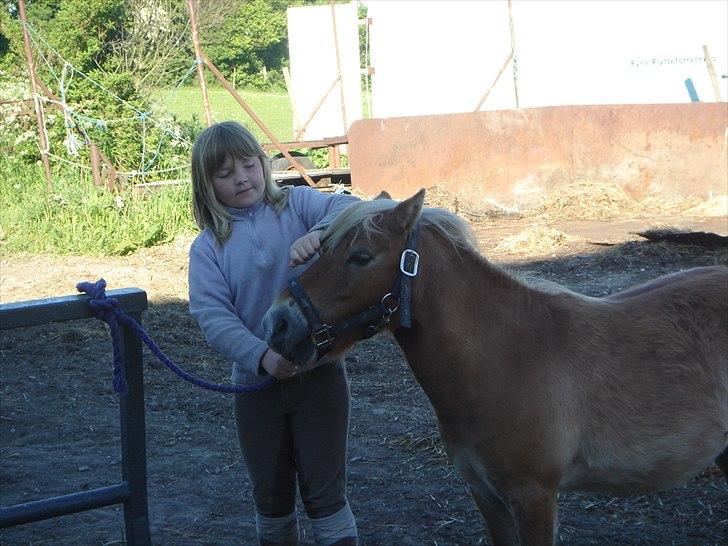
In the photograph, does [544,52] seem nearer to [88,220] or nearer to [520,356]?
[88,220]

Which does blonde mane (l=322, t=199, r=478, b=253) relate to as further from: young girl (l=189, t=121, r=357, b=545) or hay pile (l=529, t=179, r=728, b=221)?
hay pile (l=529, t=179, r=728, b=221)

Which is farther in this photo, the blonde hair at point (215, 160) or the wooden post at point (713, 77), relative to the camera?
the wooden post at point (713, 77)

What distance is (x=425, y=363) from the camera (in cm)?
256

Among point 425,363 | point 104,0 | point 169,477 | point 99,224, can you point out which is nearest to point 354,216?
point 425,363

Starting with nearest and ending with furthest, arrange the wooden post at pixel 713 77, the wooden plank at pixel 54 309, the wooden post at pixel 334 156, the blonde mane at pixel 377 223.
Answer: the wooden plank at pixel 54 309
the blonde mane at pixel 377 223
the wooden post at pixel 334 156
the wooden post at pixel 713 77

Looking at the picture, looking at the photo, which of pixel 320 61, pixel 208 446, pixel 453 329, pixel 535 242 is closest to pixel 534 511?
pixel 453 329

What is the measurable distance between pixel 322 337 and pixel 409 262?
1.11ft

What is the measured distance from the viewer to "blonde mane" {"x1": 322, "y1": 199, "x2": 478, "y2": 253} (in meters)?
2.44

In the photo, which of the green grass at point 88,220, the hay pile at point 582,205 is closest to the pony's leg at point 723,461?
the green grass at point 88,220

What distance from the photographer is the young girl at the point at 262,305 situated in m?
2.67

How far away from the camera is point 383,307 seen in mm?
2418

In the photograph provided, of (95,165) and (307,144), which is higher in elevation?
(307,144)

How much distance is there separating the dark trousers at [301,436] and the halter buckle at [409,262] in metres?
0.47

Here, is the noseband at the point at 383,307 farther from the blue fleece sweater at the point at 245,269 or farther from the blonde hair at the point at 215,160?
the blonde hair at the point at 215,160
